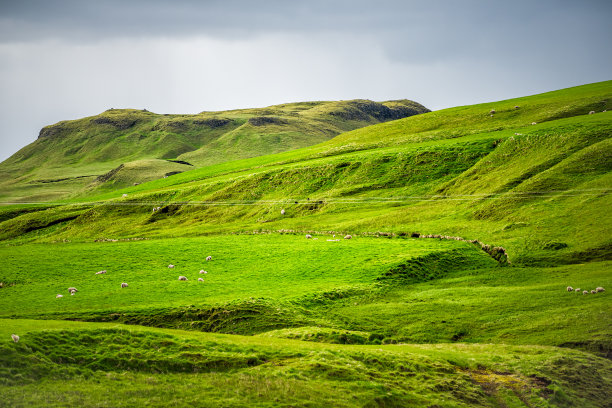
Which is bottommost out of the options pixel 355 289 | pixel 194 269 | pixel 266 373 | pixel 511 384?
pixel 511 384

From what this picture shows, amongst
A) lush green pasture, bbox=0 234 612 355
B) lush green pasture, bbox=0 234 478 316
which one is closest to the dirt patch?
lush green pasture, bbox=0 234 612 355

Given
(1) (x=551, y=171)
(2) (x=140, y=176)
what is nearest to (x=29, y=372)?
(1) (x=551, y=171)

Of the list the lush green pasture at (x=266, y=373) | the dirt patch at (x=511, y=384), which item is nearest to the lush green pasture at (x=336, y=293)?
the lush green pasture at (x=266, y=373)

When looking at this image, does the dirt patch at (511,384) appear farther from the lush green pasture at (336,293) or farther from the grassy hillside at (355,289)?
the lush green pasture at (336,293)

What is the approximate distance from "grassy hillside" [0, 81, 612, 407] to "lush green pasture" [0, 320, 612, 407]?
10cm

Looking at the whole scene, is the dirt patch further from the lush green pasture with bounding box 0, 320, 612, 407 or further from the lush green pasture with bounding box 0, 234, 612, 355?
the lush green pasture with bounding box 0, 234, 612, 355

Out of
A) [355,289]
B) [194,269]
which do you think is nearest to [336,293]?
[355,289]

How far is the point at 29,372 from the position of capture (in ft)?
64.5

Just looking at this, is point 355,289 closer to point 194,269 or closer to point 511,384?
point 511,384

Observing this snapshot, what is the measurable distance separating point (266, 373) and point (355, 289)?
17.6 meters

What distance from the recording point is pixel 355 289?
38188mm

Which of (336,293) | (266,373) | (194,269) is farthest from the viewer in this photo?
(194,269)

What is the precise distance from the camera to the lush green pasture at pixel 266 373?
19.1 m

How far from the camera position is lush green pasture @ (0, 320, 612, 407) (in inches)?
752
